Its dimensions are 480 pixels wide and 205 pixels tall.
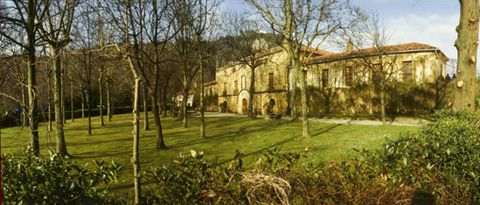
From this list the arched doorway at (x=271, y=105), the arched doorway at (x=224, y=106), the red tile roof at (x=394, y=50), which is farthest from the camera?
the arched doorway at (x=224, y=106)

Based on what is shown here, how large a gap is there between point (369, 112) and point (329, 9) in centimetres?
1844

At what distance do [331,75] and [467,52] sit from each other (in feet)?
106

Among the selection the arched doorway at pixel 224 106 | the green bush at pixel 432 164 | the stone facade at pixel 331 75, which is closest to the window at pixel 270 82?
the stone facade at pixel 331 75

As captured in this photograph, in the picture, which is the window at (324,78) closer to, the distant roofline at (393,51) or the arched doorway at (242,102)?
the distant roofline at (393,51)

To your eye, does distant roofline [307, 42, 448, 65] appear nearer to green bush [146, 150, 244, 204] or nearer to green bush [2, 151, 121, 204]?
green bush [146, 150, 244, 204]

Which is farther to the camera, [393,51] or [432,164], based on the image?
[393,51]

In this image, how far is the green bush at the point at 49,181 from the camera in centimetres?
329

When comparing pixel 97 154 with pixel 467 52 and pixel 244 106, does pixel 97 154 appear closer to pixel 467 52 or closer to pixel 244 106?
pixel 467 52

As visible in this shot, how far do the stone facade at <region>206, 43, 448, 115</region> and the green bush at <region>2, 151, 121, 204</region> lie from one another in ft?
97.4

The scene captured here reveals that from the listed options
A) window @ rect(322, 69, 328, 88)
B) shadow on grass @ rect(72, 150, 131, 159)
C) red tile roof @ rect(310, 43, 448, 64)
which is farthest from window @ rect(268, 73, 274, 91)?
shadow on grass @ rect(72, 150, 131, 159)

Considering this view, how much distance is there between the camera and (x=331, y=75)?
39.7m

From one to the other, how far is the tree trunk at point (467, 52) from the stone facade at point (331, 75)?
22365 millimetres

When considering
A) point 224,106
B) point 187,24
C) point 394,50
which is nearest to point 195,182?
point 187,24

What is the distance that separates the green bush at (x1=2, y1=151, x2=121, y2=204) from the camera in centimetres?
329
